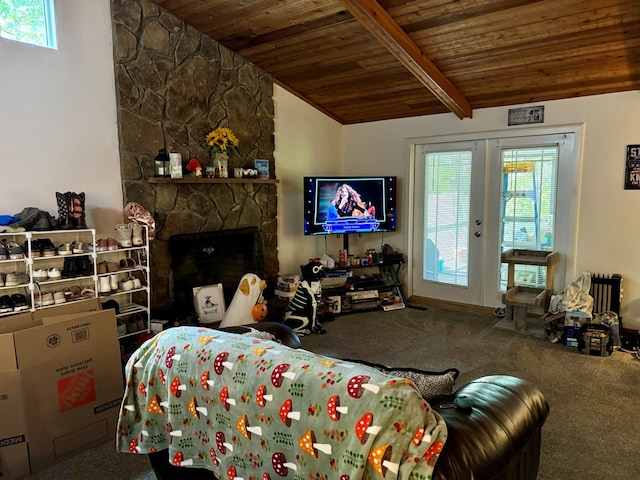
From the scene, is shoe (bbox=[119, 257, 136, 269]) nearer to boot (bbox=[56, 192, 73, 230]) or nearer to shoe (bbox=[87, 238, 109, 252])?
shoe (bbox=[87, 238, 109, 252])

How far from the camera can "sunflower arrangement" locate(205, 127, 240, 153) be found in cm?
400

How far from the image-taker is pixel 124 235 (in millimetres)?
3330

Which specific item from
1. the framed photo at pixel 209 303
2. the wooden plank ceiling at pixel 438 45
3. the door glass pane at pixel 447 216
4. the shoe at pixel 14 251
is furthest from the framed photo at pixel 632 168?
the shoe at pixel 14 251

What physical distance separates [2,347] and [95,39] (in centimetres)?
233

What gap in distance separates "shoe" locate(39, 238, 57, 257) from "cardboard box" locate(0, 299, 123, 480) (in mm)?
486

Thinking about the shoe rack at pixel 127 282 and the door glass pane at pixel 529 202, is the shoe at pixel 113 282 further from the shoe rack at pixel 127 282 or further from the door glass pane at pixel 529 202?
the door glass pane at pixel 529 202

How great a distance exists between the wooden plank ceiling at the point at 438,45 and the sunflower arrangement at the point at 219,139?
2.76 feet

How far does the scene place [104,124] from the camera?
134 inches

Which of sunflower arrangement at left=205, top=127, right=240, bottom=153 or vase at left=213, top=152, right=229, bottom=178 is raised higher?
sunflower arrangement at left=205, top=127, right=240, bottom=153

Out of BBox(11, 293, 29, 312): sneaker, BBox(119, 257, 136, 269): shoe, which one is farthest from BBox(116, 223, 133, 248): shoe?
BBox(11, 293, 29, 312): sneaker

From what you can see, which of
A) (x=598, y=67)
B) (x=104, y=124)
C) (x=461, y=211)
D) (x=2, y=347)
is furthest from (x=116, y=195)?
(x=598, y=67)

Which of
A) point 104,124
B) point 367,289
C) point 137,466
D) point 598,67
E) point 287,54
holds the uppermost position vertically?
point 287,54

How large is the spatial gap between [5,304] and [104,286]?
1.94 feet

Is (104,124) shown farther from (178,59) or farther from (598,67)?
(598,67)
